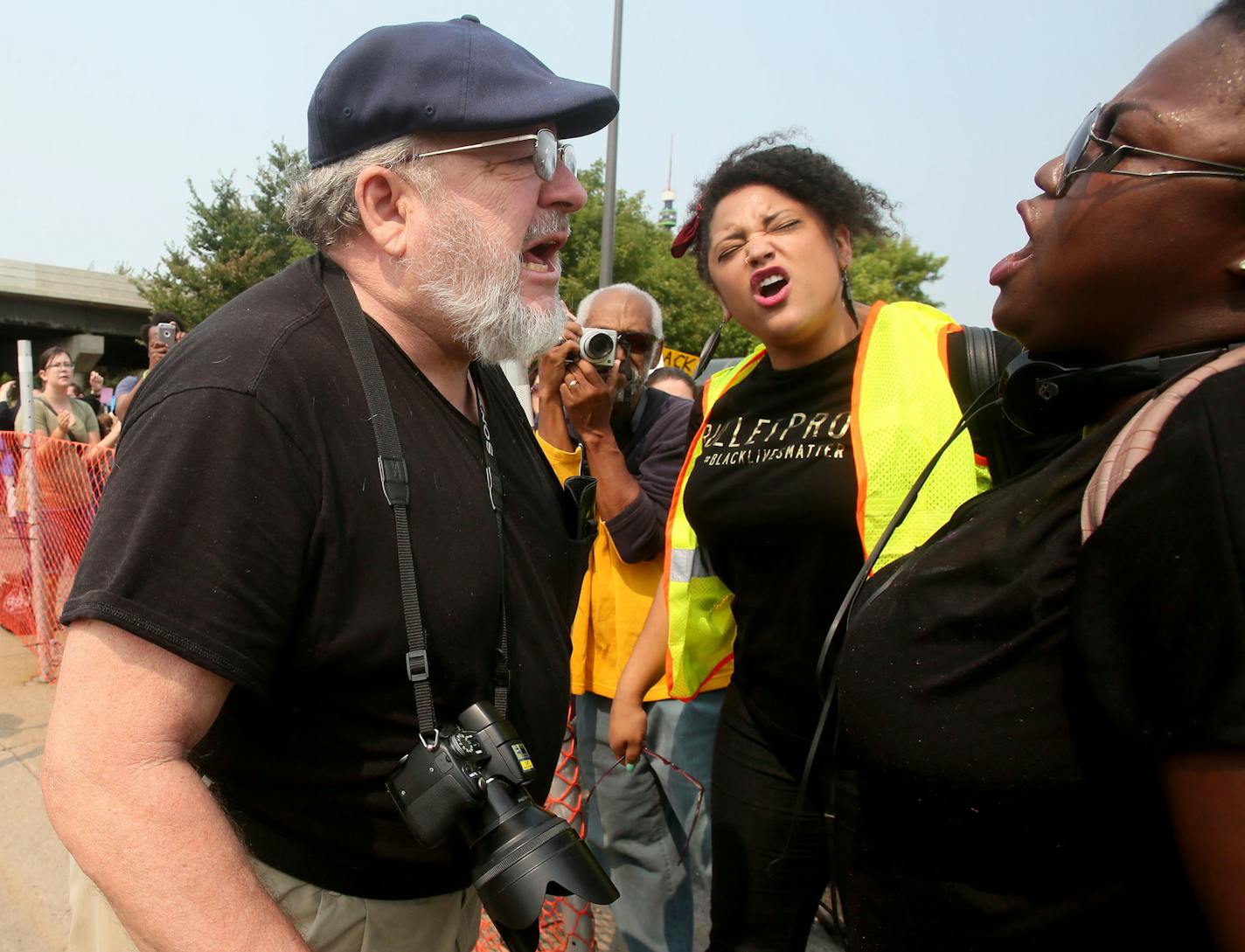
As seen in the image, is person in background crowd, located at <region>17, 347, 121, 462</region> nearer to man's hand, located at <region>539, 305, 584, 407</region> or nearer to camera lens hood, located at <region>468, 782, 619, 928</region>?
man's hand, located at <region>539, 305, 584, 407</region>

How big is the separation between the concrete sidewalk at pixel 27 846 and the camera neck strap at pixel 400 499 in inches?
101

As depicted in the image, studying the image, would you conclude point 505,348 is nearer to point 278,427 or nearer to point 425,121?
point 425,121

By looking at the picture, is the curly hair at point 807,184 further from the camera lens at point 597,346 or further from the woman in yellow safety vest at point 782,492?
the camera lens at point 597,346

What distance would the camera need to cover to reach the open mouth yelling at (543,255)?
1.71 meters

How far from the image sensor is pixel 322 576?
1.21 metres

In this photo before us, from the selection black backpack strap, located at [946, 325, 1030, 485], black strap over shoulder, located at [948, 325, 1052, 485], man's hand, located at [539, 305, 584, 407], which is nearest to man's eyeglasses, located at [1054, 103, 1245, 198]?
black strap over shoulder, located at [948, 325, 1052, 485]

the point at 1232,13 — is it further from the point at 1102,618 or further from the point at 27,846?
the point at 27,846

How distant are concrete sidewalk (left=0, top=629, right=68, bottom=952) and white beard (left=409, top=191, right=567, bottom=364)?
2.78 metres

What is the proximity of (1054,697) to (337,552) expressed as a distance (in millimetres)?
949

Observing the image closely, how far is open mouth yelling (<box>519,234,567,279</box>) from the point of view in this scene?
1708 mm

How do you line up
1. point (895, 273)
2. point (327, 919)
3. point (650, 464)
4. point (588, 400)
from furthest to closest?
point (895, 273), point (650, 464), point (588, 400), point (327, 919)

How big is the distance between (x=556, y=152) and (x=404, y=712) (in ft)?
3.40

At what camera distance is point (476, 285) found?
153cm

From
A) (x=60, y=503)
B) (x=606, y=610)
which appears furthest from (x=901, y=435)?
(x=60, y=503)
